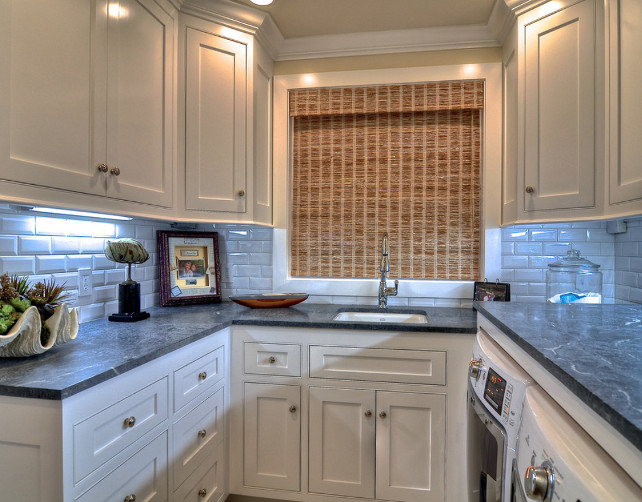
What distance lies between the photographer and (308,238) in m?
2.50

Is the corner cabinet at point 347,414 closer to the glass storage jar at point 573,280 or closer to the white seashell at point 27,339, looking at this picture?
the glass storage jar at point 573,280

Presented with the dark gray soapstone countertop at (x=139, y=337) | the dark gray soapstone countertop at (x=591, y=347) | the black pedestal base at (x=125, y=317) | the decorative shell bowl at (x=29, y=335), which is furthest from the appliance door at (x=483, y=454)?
the black pedestal base at (x=125, y=317)

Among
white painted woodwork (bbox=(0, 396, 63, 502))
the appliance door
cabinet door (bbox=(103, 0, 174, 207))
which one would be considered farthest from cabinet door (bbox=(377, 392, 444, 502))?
cabinet door (bbox=(103, 0, 174, 207))

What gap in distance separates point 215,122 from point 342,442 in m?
1.64

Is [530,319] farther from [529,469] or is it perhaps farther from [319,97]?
[319,97]

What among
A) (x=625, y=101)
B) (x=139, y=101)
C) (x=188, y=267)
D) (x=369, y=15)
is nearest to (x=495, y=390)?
(x=625, y=101)

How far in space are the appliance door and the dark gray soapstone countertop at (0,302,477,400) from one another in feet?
1.93

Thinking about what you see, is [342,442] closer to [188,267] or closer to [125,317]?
[125,317]

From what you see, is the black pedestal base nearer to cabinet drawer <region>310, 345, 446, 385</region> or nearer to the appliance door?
cabinet drawer <region>310, 345, 446, 385</region>

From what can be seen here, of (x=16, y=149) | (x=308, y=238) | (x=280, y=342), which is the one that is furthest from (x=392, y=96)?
(x=16, y=149)

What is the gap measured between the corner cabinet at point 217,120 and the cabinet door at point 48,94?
1.83ft

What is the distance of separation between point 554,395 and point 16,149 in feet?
4.86

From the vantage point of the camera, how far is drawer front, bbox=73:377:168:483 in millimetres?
1021

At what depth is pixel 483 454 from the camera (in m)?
1.10
